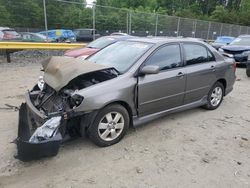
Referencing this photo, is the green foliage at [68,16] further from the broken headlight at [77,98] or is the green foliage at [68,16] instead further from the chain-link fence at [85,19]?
the broken headlight at [77,98]

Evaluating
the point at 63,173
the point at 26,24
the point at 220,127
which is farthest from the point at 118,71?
the point at 26,24

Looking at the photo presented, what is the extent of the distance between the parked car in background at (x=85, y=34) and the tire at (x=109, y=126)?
1292 cm

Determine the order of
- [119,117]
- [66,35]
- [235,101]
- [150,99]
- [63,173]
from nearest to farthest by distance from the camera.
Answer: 1. [63,173]
2. [119,117]
3. [150,99]
4. [235,101]
5. [66,35]

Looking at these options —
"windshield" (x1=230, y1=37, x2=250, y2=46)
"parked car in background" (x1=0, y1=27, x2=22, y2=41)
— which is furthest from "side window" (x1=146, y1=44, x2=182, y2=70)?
"windshield" (x1=230, y1=37, x2=250, y2=46)

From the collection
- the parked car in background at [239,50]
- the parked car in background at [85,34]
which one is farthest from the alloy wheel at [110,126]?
the parked car in background at [85,34]

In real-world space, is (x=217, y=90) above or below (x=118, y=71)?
below

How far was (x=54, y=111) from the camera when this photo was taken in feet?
13.1

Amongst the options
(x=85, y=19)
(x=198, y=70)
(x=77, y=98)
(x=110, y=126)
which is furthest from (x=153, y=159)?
(x=85, y=19)

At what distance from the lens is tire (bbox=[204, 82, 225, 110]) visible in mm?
6086

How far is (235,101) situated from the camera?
23.5 feet

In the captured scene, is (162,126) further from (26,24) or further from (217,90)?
(26,24)

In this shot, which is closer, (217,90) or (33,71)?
(217,90)

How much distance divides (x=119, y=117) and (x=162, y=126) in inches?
46.5

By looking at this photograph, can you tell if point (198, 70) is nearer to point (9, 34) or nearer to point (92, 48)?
point (92, 48)
